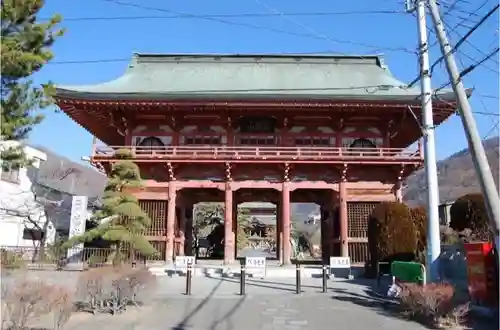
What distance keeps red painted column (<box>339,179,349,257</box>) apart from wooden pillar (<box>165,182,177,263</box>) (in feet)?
28.2

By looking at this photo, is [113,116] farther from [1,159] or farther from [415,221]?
[415,221]

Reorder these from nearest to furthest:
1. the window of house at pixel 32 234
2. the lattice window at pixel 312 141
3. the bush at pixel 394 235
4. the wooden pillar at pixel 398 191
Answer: the bush at pixel 394 235 → the wooden pillar at pixel 398 191 → the lattice window at pixel 312 141 → the window of house at pixel 32 234

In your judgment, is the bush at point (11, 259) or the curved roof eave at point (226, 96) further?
the curved roof eave at point (226, 96)

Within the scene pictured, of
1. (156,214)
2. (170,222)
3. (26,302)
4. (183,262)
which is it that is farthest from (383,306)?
(156,214)

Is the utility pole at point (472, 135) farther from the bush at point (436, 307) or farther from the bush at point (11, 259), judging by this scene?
the bush at point (11, 259)

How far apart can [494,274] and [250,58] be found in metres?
21.2

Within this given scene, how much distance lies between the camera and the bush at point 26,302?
7.12 m

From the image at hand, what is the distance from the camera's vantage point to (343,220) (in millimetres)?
21703

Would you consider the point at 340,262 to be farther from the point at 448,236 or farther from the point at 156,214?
the point at 156,214

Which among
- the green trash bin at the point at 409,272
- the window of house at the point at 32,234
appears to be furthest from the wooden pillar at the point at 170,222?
the window of house at the point at 32,234

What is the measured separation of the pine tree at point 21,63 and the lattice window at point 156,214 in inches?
514

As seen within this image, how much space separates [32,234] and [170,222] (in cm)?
1367

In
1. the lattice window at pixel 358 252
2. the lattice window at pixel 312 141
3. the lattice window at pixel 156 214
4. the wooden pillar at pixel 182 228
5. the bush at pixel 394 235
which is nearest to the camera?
the bush at pixel 394 235

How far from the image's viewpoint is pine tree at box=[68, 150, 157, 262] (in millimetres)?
16172
